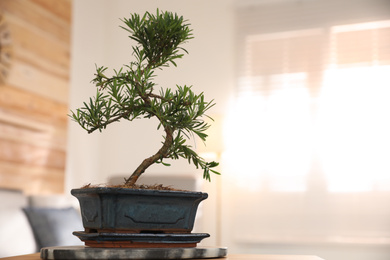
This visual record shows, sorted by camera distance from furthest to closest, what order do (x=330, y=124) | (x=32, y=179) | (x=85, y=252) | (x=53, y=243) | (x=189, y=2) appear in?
1. (x=189, y=2)
2. (x=330, y=124)
3. (x=32, y=179)
4. (x=53, y=243)
5. (x=85, y=252)

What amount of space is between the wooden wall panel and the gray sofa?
0.87 feet

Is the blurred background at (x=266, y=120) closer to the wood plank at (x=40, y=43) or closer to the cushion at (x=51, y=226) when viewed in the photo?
the wood plank at (x=40, y=43)

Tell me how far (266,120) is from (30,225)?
2.31m

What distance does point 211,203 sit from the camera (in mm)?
4863

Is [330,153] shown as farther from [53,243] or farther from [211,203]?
[53,243]

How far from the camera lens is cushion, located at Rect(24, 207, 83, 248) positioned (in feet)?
11.1

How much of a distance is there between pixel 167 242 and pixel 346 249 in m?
3.92

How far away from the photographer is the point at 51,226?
135 inches

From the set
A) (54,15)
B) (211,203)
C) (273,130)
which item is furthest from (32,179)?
(273,130)

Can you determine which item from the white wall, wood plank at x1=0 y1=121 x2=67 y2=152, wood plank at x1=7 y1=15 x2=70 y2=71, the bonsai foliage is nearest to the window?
the white wall

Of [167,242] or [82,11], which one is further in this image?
[82,11]

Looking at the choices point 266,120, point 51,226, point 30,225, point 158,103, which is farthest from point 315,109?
point 158,103

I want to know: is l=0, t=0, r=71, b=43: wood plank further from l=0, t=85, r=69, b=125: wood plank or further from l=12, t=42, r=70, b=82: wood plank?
l=0, t=85, r=69, b=125: wood plank

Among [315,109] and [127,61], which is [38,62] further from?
[315,109]
